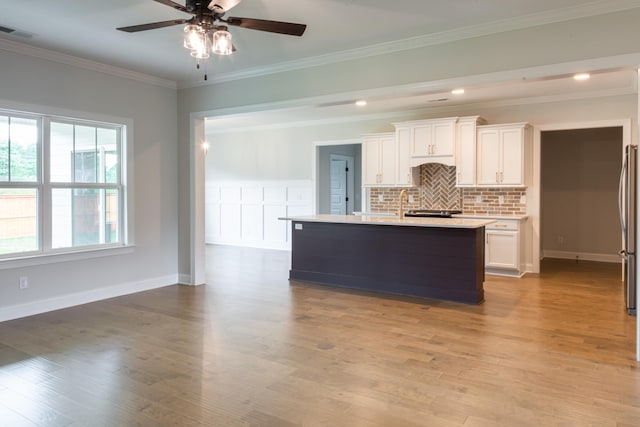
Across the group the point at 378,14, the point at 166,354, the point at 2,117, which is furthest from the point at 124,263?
the point at 378,14

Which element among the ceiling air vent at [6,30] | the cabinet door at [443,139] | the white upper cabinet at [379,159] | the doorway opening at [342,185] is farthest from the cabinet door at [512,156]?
the ceiling air vent at [6,30]

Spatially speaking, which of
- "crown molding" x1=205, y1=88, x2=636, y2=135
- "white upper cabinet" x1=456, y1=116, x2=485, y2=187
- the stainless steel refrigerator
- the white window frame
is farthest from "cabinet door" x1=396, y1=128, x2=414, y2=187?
the white window frame

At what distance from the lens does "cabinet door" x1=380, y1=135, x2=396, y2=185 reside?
7.31 metres

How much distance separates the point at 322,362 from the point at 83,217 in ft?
11.0

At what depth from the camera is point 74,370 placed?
3.10 m

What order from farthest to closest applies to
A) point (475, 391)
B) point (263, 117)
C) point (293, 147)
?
point (293, 147) < point (263, 117) < point (475, 391)

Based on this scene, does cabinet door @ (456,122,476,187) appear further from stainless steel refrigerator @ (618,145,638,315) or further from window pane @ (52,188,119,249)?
window pane @ (52,188,119,249)

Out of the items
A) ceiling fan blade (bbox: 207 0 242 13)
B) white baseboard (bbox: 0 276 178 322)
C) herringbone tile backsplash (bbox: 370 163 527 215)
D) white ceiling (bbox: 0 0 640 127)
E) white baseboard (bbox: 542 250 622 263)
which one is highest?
white ceiling (bbox: 0 0 640 127)

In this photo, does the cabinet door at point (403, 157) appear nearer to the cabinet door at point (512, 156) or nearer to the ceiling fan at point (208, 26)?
the cabinet door at point (512, 156)

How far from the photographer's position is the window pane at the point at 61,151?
15.5 feet

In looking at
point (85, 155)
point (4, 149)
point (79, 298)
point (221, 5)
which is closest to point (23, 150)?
point (4, 149)

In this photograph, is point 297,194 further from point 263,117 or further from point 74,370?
point 74,370

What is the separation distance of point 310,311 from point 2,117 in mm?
3478

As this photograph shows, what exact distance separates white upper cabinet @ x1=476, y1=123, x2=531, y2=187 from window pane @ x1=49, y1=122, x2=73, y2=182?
5263 millimetres
